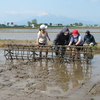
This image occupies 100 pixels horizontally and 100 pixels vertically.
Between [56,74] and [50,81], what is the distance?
1.02 m

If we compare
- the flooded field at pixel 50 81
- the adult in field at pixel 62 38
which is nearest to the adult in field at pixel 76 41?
the adult in field at pixel 62 38

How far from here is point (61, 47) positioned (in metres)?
10.0

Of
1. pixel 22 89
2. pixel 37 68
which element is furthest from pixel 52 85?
pixel 37 68

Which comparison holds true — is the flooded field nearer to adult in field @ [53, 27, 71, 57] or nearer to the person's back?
adult in field @ [53, 27, 71, 57]

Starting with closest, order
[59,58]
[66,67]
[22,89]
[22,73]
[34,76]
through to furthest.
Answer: [22,89] < [34,76] < [22,73] < [66,67] < [59,58]

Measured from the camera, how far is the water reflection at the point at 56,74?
19.5 ft

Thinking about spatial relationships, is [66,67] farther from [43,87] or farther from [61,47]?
[43,87]

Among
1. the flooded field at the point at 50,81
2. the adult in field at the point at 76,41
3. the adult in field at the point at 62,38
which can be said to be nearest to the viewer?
the flooded field at the point at 50,81

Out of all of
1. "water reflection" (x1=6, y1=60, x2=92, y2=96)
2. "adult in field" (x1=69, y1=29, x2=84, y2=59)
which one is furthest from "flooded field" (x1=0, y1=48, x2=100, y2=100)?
"adult in field" (x1=69, y1=29, x2=84, y2=59)

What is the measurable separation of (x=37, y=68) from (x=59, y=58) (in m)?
1.58

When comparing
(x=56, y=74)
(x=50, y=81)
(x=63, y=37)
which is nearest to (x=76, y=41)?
(x=63, y=37)

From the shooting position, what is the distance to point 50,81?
21.8 feet

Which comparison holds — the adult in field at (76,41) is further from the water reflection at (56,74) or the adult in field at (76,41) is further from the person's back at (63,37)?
the water reflection at (56,74)

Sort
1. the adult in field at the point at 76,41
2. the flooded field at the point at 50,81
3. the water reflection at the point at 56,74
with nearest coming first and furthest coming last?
the flooded field at the point at 50,81
the water reflection at the point at 56,74
the adult in field at the point at 76,41
